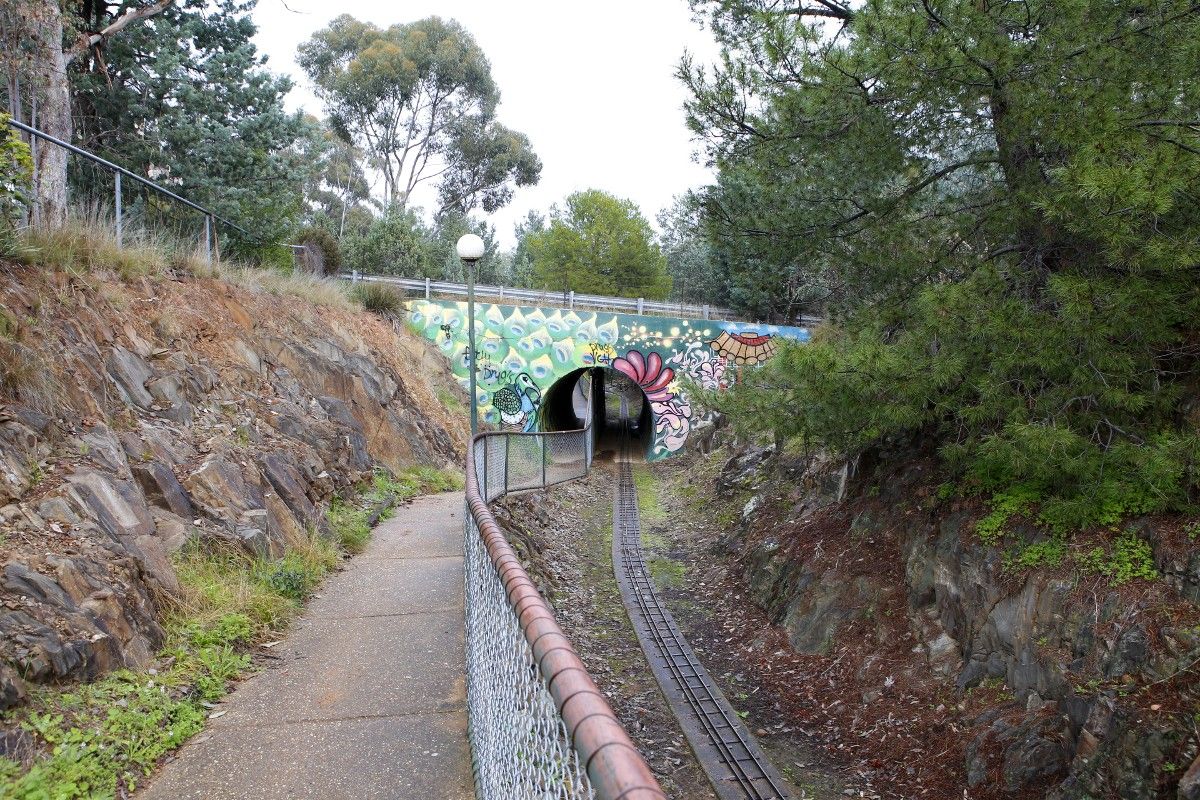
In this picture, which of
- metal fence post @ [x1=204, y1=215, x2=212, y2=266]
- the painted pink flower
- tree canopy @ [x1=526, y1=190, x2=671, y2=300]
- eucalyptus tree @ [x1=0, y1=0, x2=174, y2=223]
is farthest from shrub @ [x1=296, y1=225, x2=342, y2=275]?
tree canopy @ [x1=526, y1=190, x2=671, y2=300]

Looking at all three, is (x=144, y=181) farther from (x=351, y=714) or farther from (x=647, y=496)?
(x=647, y=496)

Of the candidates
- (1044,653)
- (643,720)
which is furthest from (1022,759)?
(643,720)

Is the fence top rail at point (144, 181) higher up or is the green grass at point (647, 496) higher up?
the fence top rail at point (144, 181)

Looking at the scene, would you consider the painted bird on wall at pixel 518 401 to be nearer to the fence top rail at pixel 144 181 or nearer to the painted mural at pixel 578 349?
the painted mural at pixel 578 349

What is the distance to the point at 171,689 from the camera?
3.94 metres

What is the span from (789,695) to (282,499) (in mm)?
Result: 5213

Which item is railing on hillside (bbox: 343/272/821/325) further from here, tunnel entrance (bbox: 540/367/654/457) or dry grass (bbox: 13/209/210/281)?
dry grass (bbox: 13/209/210/281)

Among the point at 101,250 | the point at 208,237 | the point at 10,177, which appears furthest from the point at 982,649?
the point at 208,237

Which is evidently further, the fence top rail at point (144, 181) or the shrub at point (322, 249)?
the shrub at point (322, 249)

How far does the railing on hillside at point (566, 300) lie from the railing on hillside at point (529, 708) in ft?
62.0

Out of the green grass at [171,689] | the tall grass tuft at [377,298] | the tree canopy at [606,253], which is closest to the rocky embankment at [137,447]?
the green grass at [171,689]

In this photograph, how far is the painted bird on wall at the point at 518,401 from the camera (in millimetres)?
21688

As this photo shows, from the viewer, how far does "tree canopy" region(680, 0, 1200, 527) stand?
450 centimetres

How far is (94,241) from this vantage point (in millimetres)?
7297
